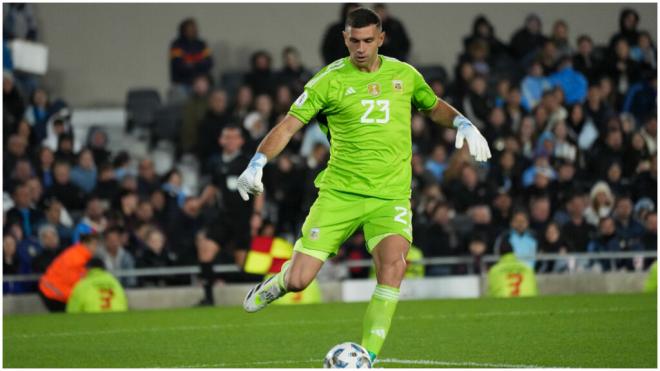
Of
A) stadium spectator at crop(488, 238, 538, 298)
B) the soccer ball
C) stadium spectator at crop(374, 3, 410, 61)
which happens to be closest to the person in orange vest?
stadium spectator at crop(488, 238, 538, 298)

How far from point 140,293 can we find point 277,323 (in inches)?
167

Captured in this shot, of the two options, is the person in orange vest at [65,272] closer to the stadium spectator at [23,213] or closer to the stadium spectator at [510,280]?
the stadium spectator at [23,213]

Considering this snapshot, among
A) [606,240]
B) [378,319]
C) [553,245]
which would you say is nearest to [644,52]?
[606,240]

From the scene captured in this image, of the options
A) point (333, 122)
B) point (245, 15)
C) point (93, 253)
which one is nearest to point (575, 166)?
point (245, 15)

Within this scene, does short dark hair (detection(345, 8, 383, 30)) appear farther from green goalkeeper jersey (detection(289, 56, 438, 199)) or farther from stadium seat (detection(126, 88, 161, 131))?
stadium seat (detection(126, 88, 161, 131))

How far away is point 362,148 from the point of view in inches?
352

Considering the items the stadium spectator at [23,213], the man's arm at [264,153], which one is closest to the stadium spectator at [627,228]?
the stadium spectator at [23,213]

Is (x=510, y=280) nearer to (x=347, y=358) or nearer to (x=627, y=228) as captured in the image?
(x=627, y=228)

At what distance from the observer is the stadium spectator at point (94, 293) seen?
16.5m

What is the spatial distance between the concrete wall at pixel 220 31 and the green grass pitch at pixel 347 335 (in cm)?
655

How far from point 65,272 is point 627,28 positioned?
9.74m

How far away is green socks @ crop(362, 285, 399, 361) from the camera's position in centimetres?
853

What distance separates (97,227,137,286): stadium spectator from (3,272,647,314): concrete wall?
0.41 metres

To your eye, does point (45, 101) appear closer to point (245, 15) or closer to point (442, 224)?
point (245, 15)
